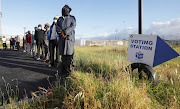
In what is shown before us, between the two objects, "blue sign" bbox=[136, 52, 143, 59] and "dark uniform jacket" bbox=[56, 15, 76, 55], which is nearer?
"blue sign" bbox=[136, 52, 143, 59]

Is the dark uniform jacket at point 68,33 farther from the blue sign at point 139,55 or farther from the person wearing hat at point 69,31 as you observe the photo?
the blue sign at point 139,55

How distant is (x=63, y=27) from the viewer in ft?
14.8

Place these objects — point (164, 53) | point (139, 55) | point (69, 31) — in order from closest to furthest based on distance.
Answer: point (164, 53), point (139, 55), point (69, 31)

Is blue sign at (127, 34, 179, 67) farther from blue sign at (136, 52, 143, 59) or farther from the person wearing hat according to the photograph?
the person wearing hat

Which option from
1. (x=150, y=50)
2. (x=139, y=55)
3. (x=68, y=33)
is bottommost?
(x=139, y=55)

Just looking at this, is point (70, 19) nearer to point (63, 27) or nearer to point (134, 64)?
point (63, 27)

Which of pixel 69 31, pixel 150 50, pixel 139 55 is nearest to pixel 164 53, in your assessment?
pixel 150 50

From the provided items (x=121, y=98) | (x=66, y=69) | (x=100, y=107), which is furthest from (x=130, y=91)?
(x=66, y=69)

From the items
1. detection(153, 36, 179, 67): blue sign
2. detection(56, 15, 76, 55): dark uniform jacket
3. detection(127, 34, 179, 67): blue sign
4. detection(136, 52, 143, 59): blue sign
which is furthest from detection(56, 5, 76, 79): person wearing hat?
detection(153, 36, 179, 67): blue sign

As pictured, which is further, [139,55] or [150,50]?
[139,55]

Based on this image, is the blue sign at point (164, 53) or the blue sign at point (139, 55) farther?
the blue sign at point (139, 55)

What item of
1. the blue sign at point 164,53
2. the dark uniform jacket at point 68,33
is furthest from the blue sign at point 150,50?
the dark uniform jacket at point 68,33

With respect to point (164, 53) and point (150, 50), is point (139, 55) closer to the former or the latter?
point (150, 50)

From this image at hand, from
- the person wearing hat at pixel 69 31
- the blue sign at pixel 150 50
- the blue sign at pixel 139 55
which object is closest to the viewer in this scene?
the blue sign at pixel 150 50
